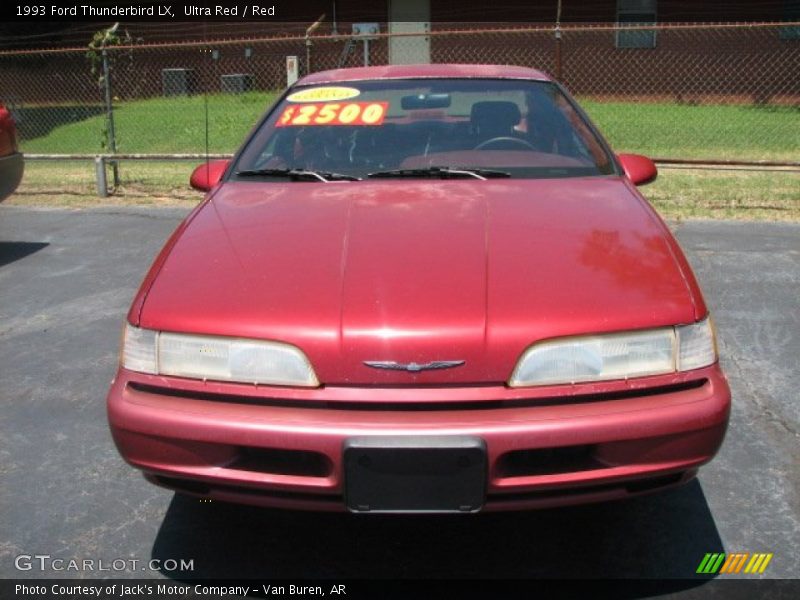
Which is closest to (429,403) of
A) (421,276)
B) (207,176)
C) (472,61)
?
(421,276)

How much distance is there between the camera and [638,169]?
3682 mm

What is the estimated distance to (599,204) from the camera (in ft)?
9.71

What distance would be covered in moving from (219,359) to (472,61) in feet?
54.8

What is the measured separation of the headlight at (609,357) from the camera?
2.20 metres

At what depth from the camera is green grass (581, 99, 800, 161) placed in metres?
11.0

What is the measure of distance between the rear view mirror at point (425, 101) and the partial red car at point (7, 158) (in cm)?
417

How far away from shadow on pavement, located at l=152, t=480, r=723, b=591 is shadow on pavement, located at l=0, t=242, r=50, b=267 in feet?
14.0

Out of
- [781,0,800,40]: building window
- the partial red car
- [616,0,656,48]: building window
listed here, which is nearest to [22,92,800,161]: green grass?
[616,0,656,48]: building window

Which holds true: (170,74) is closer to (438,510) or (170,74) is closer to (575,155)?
(575,155)

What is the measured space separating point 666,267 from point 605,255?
18cm

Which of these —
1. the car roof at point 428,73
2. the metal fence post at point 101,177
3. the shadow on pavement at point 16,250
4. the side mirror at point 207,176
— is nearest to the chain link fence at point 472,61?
the metal fence post at point 101,177

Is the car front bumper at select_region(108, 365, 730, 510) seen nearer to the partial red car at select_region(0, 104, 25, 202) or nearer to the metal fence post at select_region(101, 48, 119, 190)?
the partial red car at select_region(0, 104, 25, 202)

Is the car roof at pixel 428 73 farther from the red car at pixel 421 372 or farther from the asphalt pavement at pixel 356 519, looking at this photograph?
the asphalt pavement at pixel 356 519

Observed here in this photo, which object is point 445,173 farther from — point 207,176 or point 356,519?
point 356,519
